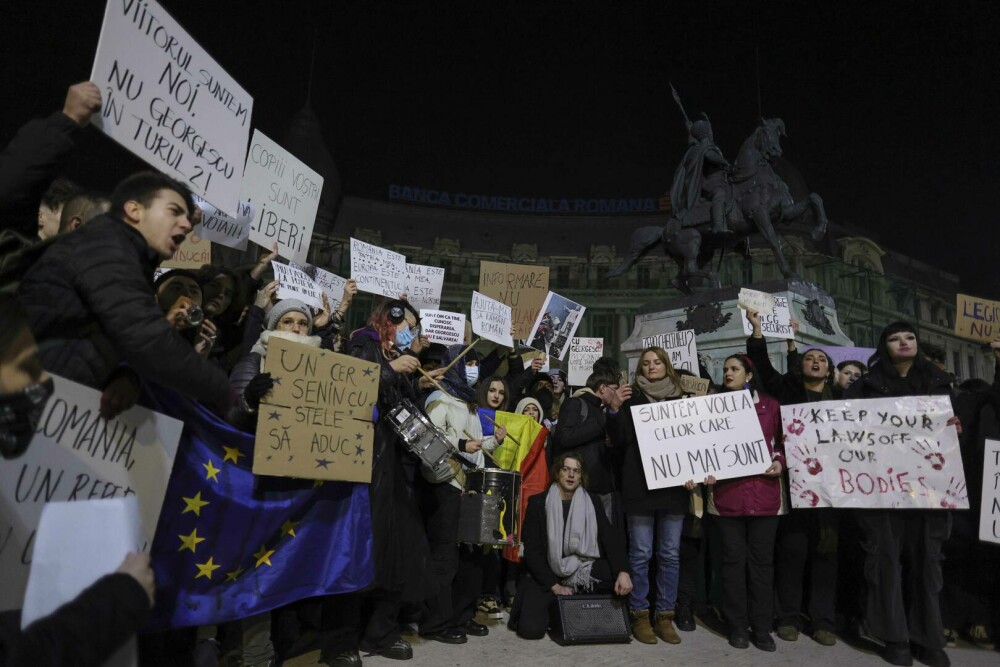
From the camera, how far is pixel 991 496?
4562 millimetres

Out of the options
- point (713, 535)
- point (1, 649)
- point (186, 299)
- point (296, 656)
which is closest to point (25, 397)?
point (1, 649)

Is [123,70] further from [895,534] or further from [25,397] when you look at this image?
[895,534]

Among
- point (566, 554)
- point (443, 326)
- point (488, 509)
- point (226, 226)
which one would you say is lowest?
point (566, 554)

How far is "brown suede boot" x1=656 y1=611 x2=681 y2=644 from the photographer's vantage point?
4742mm

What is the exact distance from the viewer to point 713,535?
567cm

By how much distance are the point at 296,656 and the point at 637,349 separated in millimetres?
6588

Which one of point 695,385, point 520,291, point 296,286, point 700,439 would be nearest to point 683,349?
point 695,385

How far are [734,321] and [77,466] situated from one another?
7.78m

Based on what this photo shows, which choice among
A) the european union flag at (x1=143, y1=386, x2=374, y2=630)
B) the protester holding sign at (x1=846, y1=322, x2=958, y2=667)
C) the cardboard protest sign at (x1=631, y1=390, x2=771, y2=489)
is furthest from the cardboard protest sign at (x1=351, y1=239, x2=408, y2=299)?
the protester holding sign at (x1=846, y1=322, x2=958, y2=667)

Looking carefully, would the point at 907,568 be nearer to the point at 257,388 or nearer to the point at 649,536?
the point at 649,536

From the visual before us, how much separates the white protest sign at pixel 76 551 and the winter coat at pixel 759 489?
166 inches

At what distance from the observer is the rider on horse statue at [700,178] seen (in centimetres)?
990

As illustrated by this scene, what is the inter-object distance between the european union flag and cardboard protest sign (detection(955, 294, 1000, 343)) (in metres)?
6.13

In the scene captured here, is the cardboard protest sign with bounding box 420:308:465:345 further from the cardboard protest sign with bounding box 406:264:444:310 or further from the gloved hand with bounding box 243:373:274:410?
the gloved hand with bounding box 243:373:274:410
